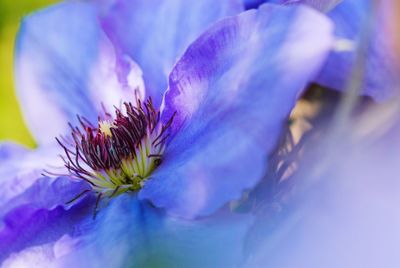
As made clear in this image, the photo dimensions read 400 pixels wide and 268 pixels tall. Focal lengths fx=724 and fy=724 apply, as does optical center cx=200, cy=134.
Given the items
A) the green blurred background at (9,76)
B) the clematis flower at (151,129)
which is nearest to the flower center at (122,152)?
the clematis flower at (151,129)

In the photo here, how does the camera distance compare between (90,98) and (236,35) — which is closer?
(236,35)

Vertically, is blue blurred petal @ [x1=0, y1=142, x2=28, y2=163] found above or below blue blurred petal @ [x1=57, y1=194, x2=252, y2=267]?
above

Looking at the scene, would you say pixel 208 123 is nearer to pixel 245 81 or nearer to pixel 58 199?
pixel 245 81

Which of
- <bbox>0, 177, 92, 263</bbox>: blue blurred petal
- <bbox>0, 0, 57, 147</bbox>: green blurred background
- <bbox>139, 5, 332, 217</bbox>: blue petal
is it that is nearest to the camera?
<bbox>139, 5, 332, 217</bbox>: blue petal

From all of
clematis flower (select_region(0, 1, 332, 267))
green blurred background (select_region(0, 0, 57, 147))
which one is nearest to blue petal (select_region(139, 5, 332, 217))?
clematis flower (select_region(0, 1, 332, 267))

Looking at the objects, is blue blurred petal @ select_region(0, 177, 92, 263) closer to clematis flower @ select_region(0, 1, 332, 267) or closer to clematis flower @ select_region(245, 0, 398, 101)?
clematis flower @ select_region(0, 1, 332, 267)

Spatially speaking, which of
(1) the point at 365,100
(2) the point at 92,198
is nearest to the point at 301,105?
(1) the point at 365,100

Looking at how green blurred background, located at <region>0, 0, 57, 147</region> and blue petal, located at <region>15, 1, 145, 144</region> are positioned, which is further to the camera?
green blurred background, located at <region>0, 0, 57, 147</region>
